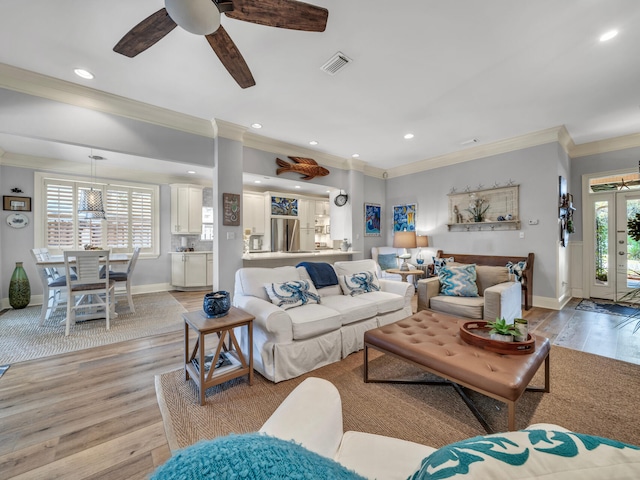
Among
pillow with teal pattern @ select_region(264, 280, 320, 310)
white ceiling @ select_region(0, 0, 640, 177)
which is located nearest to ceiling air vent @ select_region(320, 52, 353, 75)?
white ceiling @ select_region(0, 0, 640, 177)

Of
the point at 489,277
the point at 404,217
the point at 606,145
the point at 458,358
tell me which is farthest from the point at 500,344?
the point at 606,145

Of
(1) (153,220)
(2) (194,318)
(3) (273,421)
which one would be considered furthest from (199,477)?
(1) (153,220)

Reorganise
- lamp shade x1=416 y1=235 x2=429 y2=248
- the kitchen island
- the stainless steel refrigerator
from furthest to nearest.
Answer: the stainless steel refrigerator → lamp shade x1=416 y1=235 x2=429 y2=248 → the kitchen island

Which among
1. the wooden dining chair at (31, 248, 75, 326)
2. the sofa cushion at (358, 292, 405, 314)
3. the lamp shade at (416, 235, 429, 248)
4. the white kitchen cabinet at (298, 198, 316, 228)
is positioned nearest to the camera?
the sofa cushion at (358, 292, 405, 314)

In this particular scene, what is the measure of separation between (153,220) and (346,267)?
4.78 m

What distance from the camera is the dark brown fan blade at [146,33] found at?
5.41 ft

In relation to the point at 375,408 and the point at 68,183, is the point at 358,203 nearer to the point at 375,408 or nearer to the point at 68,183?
the point at 375,408

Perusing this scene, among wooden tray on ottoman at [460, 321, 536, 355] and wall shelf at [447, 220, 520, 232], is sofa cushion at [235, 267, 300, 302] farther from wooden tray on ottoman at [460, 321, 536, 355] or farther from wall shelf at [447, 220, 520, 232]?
wall shelf at [447, 220, 520, 232]

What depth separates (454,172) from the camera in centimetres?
528

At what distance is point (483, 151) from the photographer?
483cm

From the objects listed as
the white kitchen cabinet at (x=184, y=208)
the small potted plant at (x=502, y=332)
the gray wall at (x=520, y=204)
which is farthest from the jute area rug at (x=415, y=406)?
the white kitchen cabinet at (x=184, y=208)

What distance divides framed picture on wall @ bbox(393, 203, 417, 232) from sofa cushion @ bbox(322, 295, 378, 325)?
3.44 metres

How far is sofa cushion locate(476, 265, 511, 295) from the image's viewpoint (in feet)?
11.2

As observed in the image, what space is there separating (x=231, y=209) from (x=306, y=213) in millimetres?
3507
